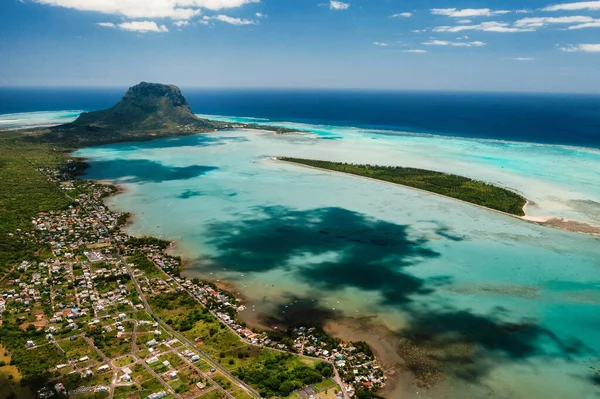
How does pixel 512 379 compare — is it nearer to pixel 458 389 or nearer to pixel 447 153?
pixel 458 389

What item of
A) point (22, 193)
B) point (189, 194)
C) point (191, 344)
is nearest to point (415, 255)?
point (191, 344)

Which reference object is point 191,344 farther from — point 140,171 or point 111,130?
point 111,130

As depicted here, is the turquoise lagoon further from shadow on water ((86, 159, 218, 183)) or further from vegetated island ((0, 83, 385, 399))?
vegetated island ((0, 83, 385, 399))

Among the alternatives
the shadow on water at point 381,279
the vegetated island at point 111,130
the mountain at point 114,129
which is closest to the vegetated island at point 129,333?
the shadow on water at point 381,279

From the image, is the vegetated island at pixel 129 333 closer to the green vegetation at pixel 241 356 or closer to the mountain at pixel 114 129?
the green vegetation at pixel 241 356

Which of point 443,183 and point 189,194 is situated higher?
point 443,183

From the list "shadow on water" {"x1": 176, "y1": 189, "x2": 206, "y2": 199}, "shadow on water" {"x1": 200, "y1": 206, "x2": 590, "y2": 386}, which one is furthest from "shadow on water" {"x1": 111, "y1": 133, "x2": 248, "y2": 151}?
"shadow on water" {"x1": 200, "y1": 206, "x2": 590, "y2": 386}
